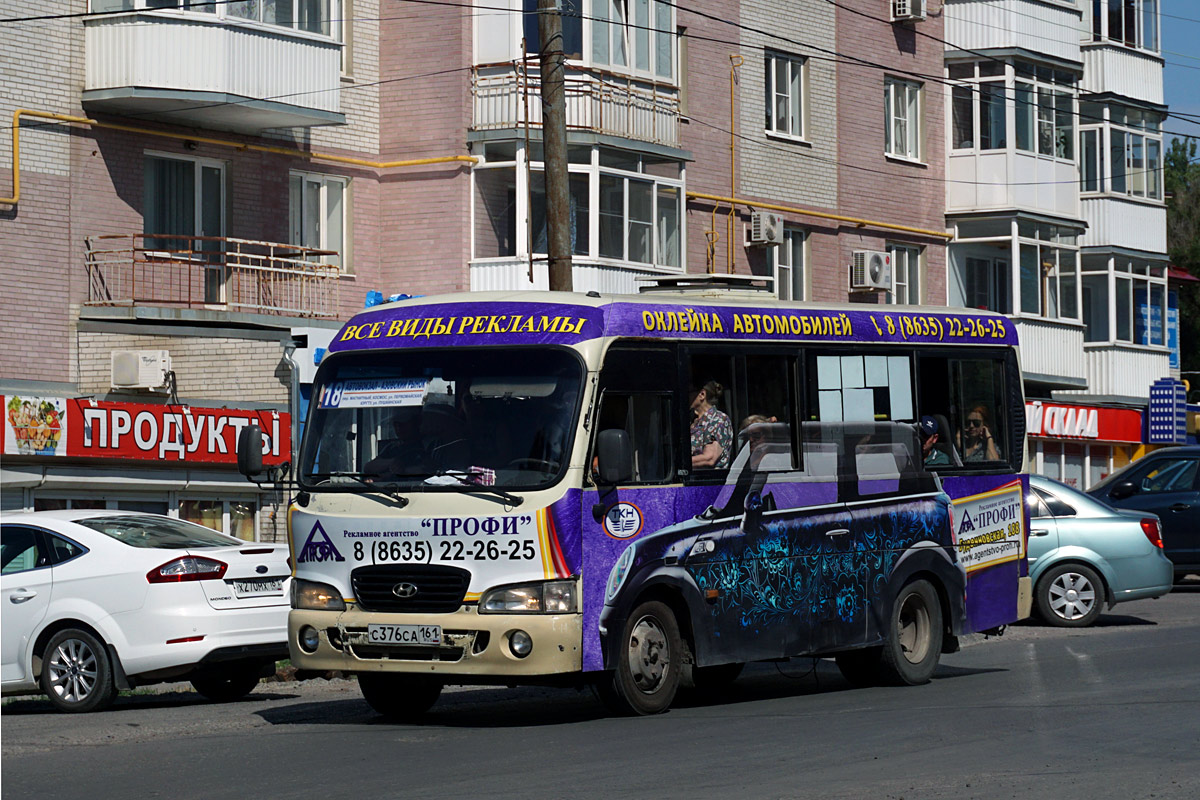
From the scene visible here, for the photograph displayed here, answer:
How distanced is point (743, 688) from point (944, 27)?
26.1 m

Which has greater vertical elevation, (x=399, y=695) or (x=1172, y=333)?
(x=1172, y=333)

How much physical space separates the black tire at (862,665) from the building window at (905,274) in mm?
22978

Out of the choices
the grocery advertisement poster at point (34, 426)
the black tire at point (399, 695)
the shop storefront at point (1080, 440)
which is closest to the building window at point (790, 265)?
the shop storefront at point (1080, 440)

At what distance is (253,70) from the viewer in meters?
24.8

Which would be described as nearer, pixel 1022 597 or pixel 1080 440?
pixel 1022 597

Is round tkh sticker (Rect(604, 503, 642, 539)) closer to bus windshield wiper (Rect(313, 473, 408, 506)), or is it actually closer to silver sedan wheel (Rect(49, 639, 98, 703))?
bus windshield wiper (Rect(313, 473, 408, 506))

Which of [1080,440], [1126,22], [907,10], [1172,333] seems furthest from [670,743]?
[1172,333]

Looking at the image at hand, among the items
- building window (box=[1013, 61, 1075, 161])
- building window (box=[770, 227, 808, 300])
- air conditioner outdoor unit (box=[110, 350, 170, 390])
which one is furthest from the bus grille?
building window (box=[1013, 61, 1075, 161])

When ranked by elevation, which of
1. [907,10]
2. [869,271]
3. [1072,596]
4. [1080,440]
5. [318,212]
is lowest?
[1072,596]

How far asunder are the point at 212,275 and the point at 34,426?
4112 millimetres

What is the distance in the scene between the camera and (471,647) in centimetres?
1096

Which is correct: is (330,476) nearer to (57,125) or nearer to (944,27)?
(57,125)

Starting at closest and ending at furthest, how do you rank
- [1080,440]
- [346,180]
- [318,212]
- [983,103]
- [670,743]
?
1. [670,743]
2. [318,212]
3. [346,180]
4. [983,103]
5. [1080,440]

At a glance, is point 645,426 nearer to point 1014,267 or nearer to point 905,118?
point 905,118
